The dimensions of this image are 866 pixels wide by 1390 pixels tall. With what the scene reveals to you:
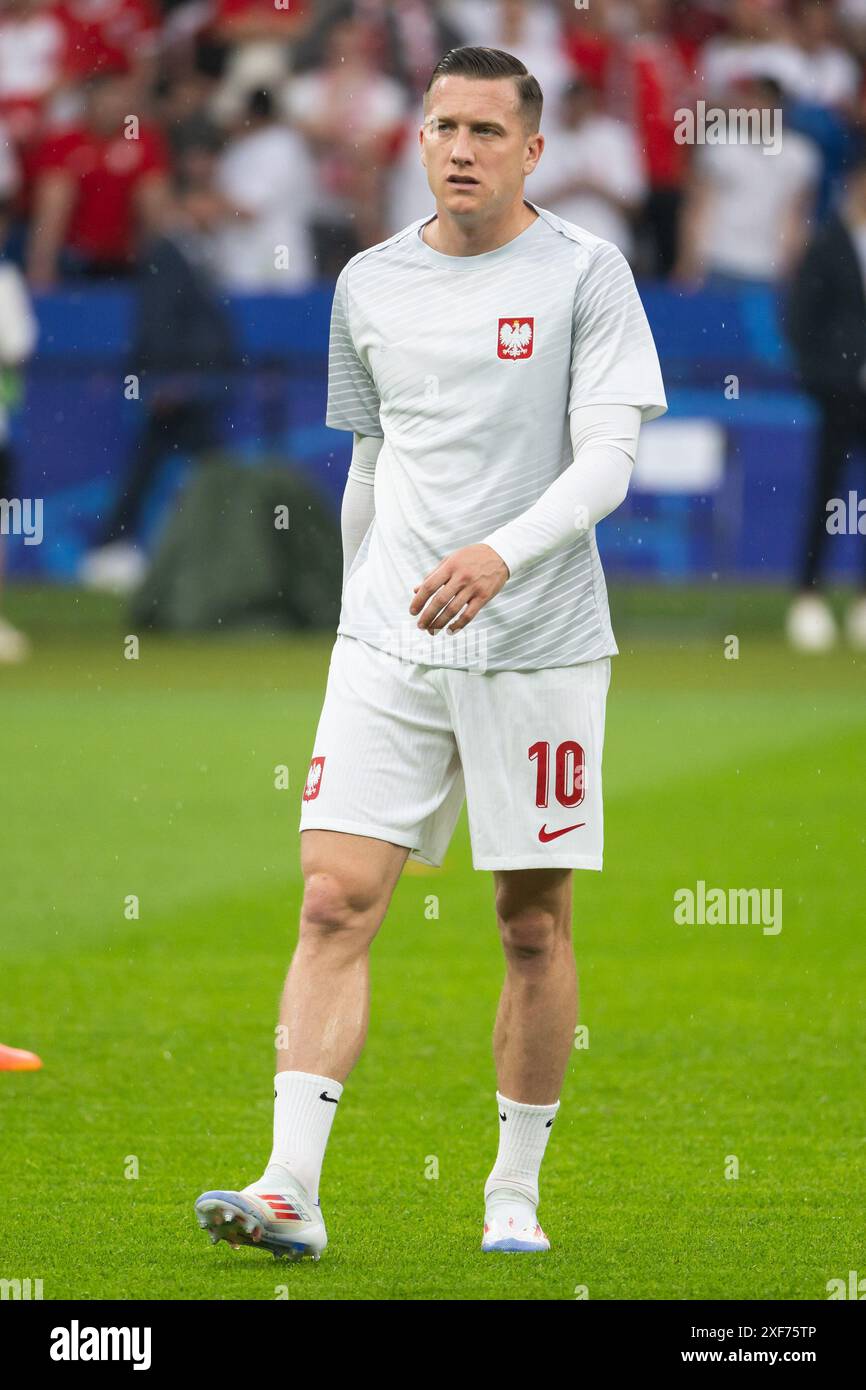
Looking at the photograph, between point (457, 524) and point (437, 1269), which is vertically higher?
point (457, 524)

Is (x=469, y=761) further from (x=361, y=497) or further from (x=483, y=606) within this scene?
(x=361, y=497)

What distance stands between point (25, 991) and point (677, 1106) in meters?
2.19

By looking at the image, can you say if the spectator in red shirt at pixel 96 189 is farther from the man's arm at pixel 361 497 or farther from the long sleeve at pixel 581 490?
the long sleeve at pixel 581 490

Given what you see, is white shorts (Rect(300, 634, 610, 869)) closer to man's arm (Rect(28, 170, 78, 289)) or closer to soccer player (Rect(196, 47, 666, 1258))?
soccer player (Rect(196, 47, 666, 1258))

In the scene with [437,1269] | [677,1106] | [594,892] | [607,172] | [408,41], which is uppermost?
[408,41]

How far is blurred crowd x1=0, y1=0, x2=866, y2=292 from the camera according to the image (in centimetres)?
1864

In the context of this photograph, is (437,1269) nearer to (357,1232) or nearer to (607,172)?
(357,1232)

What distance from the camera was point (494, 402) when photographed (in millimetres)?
5168

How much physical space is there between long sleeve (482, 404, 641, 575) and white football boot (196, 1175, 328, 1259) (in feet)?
3.99

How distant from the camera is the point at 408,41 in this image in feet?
63.6

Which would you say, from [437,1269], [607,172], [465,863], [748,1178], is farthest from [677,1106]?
[607,172]

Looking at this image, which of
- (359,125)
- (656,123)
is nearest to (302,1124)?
(359,125)

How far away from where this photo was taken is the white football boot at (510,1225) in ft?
17.0

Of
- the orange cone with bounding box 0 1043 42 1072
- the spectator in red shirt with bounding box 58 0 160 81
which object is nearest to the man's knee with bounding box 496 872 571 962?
the orange cone with bounding box 0 1043 42 1072
